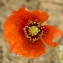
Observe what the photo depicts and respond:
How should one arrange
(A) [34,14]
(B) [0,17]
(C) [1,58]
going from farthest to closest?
(B) [0,17]
(C) [1,58]
(A) [34,14]

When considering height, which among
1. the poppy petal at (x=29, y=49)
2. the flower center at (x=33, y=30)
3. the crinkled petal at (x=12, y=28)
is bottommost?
the poppy petal at (x=29, y=49)

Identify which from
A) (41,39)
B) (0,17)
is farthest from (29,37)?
(0,17)

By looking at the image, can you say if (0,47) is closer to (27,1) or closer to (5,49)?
(5,49)

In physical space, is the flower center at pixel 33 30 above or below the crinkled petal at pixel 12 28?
above

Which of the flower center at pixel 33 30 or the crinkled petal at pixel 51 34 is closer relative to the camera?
the crinkled petal at pixel 51 34

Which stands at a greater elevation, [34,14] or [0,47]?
[0,47]

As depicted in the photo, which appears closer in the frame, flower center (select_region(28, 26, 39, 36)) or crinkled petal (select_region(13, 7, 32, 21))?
crinkled petal (select_region(13, 7, 32, 21))

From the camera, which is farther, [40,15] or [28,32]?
[28,32]
